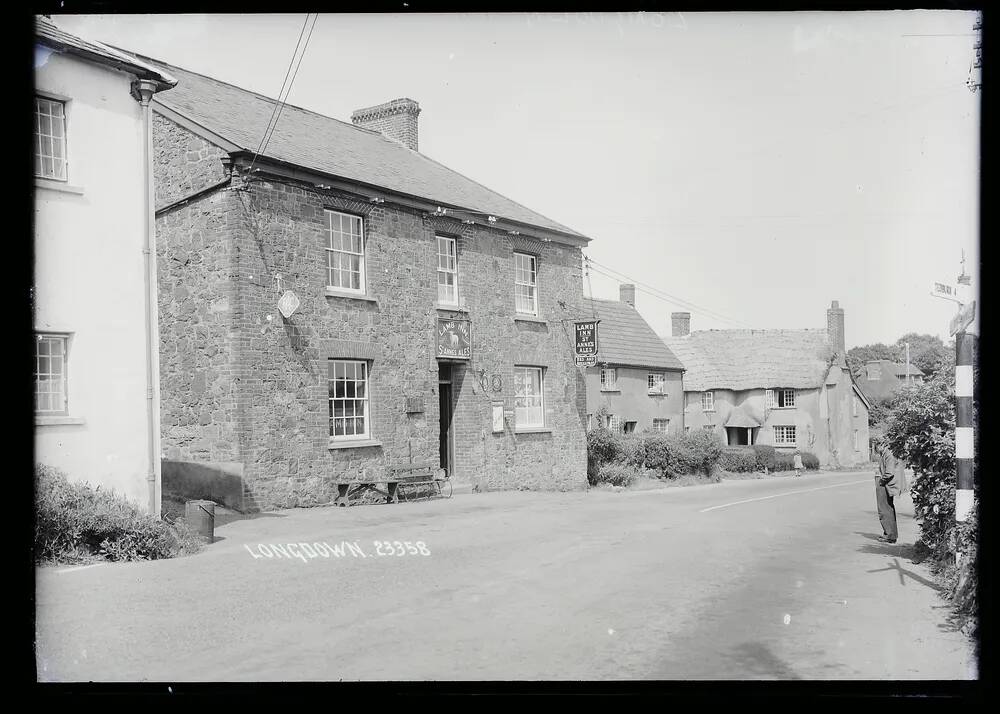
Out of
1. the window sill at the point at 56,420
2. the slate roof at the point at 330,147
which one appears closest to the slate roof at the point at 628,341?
the slate roof at the point at 330,147

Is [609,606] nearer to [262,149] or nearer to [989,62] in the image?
[989,62]

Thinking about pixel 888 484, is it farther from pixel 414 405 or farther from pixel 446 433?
pixel 446 433

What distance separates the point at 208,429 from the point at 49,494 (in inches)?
174

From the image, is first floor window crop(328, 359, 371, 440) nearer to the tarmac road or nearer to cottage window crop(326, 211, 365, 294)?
cottage window crop(326, 211, 365, 294)

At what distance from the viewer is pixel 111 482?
10117 millimetres

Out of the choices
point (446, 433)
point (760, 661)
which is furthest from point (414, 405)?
point (760, 661)

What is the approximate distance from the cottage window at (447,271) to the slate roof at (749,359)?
28.3 feet

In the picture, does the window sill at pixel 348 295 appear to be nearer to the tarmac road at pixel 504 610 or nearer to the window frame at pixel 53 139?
the tarmac road at pixel 504 610

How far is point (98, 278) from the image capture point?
393 inches

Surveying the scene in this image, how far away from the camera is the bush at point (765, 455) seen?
26016 millimetres

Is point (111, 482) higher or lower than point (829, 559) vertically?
higher

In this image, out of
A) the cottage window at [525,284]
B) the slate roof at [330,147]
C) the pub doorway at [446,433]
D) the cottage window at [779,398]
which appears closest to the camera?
the slate roof at [330,147]

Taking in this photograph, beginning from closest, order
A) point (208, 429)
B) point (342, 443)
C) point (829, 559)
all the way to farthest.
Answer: point (829, 559), point (208, 429), point (342, 443)

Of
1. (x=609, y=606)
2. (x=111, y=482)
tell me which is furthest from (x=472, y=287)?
(x=609, y=606)
